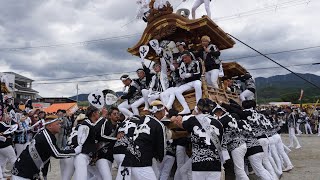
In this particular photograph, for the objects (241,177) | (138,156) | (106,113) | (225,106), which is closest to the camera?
(138,156)

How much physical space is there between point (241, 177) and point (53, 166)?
7.73 meters

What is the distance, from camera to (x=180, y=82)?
8.34 meters

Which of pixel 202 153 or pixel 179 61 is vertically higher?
pixel 179 61

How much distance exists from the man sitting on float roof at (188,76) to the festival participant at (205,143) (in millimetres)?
2283

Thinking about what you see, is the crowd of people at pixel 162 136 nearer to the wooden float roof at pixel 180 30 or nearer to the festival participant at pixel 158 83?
the festival participant at pixel 158 83

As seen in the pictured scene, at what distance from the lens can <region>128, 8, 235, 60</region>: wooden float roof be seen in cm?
894

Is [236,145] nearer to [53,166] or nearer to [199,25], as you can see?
[199,25]

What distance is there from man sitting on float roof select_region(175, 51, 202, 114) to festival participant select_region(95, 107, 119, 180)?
1885 mm

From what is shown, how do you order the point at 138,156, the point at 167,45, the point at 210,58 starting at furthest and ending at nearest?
the point at 167,45 → the point at 210,58 → the point at 138,156

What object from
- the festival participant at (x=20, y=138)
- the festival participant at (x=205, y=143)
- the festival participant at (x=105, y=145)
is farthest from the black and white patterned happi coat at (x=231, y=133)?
the festival participant at (x=20, y=138)

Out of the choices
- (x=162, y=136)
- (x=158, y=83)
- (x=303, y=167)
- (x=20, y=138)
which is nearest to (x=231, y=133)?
(x=162, y=136)

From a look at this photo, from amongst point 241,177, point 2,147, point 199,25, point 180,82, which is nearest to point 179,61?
point 180,82

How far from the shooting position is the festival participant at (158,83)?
868cm

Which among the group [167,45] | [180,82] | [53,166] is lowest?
[53,166]
